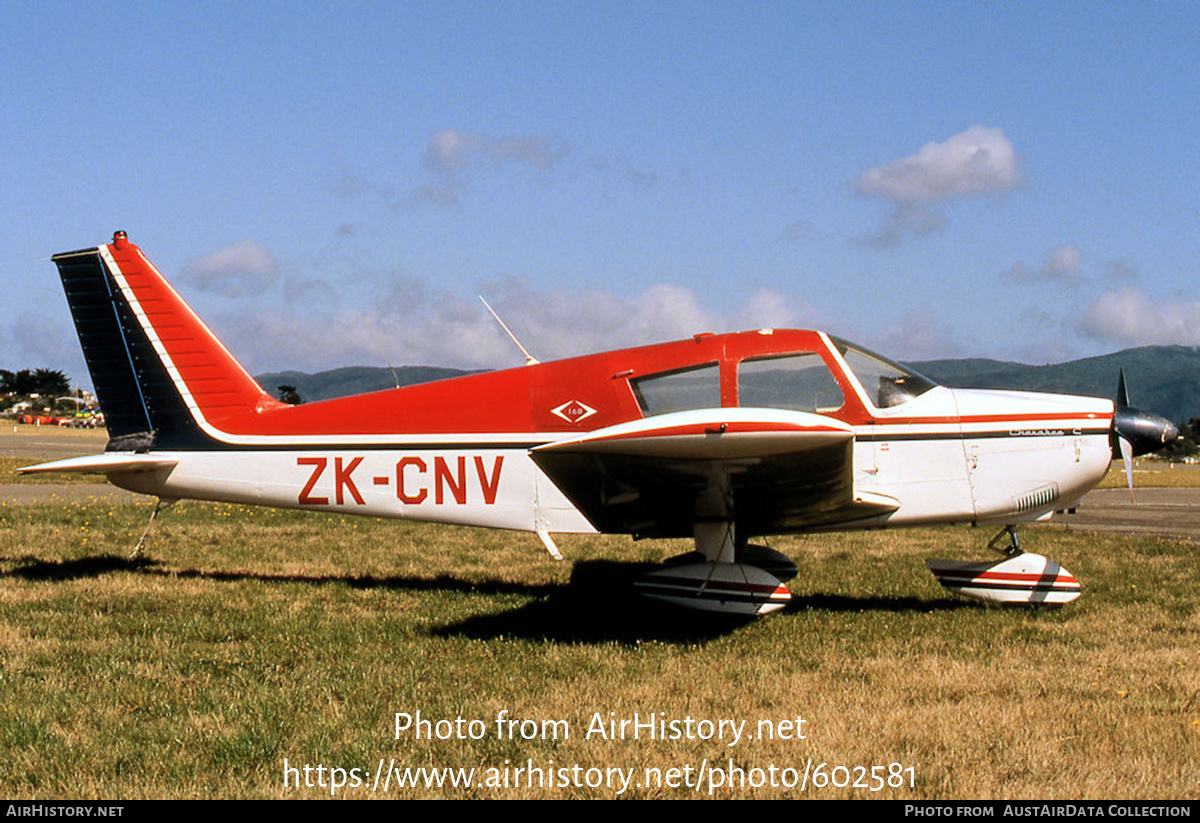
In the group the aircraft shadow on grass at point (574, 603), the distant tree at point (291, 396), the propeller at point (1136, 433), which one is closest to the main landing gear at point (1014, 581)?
the aircraft shadow on grass at point (574, 603)

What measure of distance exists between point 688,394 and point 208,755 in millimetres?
4055

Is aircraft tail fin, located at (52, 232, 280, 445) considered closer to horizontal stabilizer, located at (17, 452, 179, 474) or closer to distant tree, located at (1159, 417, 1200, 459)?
horizontal stabilizer, located at (17, 452, 179, 474)

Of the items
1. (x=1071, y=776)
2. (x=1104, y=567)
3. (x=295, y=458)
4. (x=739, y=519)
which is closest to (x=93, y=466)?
(x=295, y=458)

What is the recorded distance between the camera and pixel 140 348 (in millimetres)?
8617

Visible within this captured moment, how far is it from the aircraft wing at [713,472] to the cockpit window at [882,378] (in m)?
0.77

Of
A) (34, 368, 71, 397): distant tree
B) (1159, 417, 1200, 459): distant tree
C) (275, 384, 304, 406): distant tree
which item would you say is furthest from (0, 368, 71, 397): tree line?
(1159, 417, 1200, 459): distant tree

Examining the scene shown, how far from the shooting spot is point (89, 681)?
5.26 m

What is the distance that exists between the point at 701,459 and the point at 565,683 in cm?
157

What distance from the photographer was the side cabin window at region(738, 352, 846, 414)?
6836 mm

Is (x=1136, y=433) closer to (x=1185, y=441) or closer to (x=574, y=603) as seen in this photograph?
(x=1185, y=441)

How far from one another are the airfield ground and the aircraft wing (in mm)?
830

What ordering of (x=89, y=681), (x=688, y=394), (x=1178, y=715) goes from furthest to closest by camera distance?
(x=688, y=394) < (x=89, y=681) < (x=1178, y=715)

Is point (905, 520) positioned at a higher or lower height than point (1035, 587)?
higher
